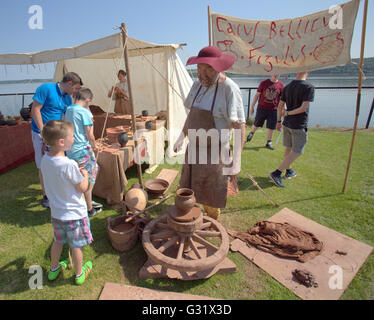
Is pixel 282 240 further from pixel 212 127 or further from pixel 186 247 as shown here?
pixel 212 127

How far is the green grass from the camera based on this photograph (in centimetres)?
197

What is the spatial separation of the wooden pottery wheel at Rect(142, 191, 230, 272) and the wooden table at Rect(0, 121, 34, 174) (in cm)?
386

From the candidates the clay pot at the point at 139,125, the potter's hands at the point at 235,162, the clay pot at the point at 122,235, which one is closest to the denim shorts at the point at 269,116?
the clay pot at the point at 139,125

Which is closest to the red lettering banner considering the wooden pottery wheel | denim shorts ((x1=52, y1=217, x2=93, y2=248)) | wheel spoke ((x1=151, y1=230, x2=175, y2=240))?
the wooden pottery wheel

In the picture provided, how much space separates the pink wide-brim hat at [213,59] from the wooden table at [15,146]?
4.26 metres

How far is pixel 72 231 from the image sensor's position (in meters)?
1.82

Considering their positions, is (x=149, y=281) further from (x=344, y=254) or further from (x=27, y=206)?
(x=27, y=206)

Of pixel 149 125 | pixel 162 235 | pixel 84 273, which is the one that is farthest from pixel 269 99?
pixel 84 273

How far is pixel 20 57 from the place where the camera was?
446 centimetres

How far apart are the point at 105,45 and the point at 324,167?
4651 mm

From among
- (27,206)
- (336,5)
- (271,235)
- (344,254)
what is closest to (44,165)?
(27,206)

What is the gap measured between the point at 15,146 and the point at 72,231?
3888 mm

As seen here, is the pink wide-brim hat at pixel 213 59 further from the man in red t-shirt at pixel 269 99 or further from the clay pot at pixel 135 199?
the man in red t-shirt at pixel 269 99

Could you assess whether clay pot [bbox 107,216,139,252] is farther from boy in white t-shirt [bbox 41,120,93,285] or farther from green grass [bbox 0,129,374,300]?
boy in white t-shirt [bbox 41,120,93,285]
